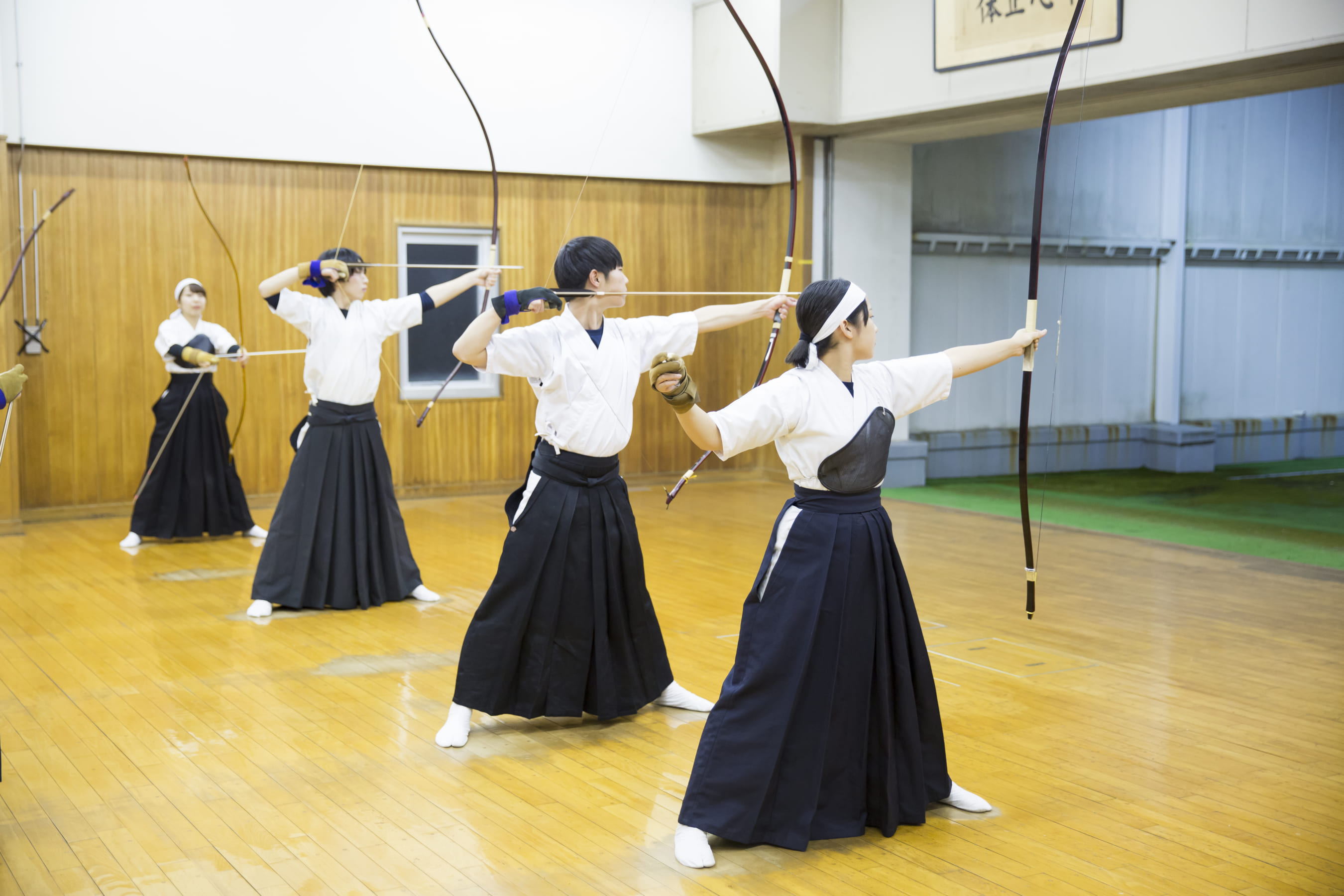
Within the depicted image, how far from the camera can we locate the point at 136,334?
6883 millimetres

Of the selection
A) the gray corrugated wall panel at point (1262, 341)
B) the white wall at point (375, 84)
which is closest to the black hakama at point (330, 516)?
the white wall at point (375, 84)

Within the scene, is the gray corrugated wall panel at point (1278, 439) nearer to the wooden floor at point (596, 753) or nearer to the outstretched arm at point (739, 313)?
the wooden floor at point (596, 753)

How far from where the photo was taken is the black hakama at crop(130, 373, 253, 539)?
6.18 m

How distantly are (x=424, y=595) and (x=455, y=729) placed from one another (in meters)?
1.79

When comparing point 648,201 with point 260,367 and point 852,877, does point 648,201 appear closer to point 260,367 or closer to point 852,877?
point 260,367

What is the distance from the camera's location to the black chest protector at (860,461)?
A: 8.11 feet

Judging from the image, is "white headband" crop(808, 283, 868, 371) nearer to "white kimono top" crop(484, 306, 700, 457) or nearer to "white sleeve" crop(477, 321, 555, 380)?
"white kimono top" crop(484, 306, 700, 457)

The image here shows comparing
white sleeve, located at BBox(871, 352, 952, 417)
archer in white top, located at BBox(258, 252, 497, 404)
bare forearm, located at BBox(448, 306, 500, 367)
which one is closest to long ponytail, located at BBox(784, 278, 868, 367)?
white sleeve, located at BBox(871, 352, 952, 417)

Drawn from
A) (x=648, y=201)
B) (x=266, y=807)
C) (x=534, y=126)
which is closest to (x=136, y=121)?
(x=534, y=126)

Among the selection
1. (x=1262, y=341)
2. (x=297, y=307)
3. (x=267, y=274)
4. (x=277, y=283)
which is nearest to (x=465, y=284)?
(x=297, y=307)

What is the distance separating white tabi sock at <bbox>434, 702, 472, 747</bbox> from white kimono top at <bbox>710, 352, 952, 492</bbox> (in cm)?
118

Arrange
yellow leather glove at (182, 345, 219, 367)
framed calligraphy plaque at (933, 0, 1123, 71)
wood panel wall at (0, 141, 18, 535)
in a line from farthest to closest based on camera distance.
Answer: wood panel wall at (0, 141, 18, 535)
framed calligraphy plaque at (933, 0, 1123, 71)
yellow leather glove at (182, 345, 219, 367)


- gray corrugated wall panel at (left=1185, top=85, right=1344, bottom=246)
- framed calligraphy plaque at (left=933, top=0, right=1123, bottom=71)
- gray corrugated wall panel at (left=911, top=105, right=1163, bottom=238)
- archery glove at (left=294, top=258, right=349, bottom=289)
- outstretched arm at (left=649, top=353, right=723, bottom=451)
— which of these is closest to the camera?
outstretched arm at (left=649, top=353, right=723, bottom=451)

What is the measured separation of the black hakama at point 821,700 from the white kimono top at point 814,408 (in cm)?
11
